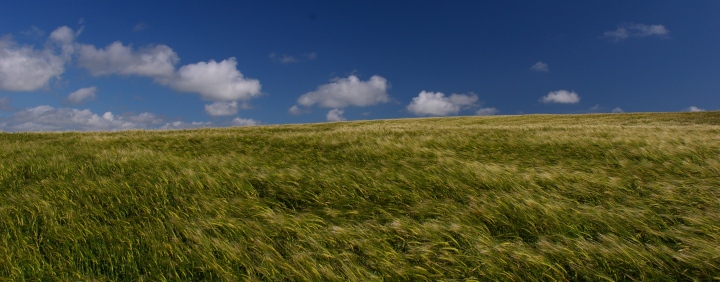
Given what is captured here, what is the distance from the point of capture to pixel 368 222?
4.21 meters

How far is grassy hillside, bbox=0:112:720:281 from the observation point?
319cm

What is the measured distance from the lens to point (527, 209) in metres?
4.26

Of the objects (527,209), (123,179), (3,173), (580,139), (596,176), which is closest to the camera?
(527,209)

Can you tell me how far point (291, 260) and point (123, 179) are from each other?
15.4ft

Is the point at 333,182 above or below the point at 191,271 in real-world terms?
above

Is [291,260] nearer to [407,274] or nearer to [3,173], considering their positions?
[407,274]

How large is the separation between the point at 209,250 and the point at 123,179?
12.9ft

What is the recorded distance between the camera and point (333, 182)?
589 centimetres

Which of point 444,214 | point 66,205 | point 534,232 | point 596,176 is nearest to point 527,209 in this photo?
point 534,232

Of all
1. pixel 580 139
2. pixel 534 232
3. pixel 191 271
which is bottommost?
pixel 191 271

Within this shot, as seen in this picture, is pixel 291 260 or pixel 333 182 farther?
pixel 333 182

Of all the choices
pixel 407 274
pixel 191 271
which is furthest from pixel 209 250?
pixel 407 274

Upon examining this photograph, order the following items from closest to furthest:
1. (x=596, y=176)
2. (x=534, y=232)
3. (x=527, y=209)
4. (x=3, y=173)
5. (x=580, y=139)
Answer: (x=534, y=232) < (x=527, y=209) < (x=596, y=176) < (x=3, y=173) < (x=580, y=139)

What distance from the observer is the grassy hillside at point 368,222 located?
3.19 m
